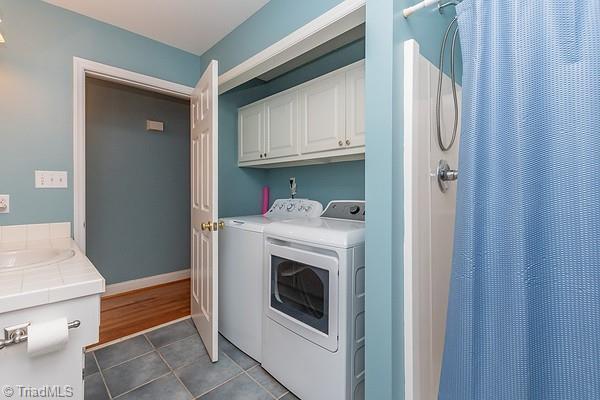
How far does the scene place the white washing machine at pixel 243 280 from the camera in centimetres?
177

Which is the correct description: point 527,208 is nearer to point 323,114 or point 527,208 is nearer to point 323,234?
point 323,234

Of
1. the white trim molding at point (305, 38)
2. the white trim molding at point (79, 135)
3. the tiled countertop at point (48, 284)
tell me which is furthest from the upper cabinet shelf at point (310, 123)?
the tiled countertop at point (48, 284)

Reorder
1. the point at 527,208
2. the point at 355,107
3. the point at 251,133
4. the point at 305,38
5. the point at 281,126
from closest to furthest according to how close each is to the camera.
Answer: the point at 527,208, the point at 305,38, the point at 355,107, the point at 281,126, the point at 251,133

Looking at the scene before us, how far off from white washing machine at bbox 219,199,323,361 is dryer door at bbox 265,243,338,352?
15cm

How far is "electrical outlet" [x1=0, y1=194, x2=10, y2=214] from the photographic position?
1690 millimetres

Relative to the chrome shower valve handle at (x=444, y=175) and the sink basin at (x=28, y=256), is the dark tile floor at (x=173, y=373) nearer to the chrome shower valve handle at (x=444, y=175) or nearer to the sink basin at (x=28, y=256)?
the sink basin at (x=28, y=256)

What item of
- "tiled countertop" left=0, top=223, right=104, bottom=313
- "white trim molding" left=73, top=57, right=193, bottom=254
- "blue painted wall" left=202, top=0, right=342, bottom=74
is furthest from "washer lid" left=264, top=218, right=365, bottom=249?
"white trim molding" left=73, top=57, right=193, bottom=254

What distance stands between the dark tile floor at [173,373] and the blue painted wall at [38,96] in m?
1.05

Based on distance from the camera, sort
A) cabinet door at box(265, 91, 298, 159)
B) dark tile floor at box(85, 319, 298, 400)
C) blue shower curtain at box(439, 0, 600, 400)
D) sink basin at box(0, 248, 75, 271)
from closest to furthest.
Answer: blue shower curtain at box(439, 0, 600, 400) < sink basin at box(0, 248, 75, 271) < dark tile floor at box(85, 319, 298, 400) < cabinet door at box(265, 91, 298, 159)

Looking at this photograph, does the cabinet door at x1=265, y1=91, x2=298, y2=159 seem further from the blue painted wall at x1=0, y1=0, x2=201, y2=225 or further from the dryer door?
the blue painted wall at x1=0, y1=0, x2=201, y2=225

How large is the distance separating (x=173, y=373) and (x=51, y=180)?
5.03 ft

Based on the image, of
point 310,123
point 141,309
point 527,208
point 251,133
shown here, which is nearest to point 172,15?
point 251,133

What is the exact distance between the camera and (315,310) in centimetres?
143

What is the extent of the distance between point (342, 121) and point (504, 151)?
1.01 metres
